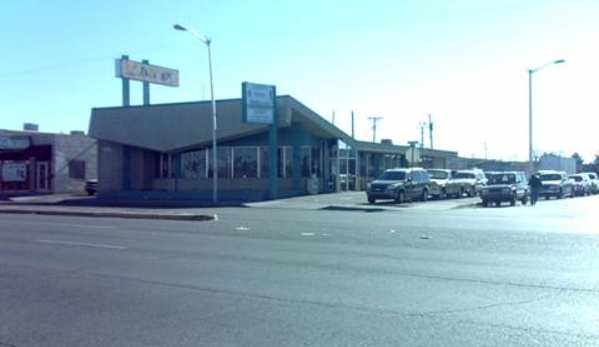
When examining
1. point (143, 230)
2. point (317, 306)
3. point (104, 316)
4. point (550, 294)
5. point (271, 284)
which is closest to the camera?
point (104, 316)

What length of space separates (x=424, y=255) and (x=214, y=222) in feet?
35.6

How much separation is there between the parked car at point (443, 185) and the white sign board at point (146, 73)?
2443cm

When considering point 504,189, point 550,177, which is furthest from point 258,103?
point 550,177

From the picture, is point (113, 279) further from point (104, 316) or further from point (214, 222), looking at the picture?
point (214, 222)

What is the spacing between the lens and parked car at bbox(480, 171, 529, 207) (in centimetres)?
3728

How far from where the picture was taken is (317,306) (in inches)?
359

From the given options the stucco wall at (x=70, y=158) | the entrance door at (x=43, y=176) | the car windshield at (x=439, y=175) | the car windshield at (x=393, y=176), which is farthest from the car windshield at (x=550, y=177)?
the entrance door at (x=43, y=176)

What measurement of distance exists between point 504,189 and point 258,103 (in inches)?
552

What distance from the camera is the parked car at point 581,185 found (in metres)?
52.5

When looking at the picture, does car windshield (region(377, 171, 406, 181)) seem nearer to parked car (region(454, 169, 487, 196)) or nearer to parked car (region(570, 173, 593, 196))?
parked car (region(454, 169, 487, 196))

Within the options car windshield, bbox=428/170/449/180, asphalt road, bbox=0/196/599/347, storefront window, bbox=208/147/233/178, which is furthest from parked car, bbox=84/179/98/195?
asphalt road, bbox=0/196/599/347

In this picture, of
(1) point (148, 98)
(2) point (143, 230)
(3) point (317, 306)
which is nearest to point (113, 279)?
(3) point (317, 306)

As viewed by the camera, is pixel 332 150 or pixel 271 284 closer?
pixel 271 284

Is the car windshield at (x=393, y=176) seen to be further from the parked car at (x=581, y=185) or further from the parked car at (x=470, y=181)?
the parked car at (x=581, y=185)
